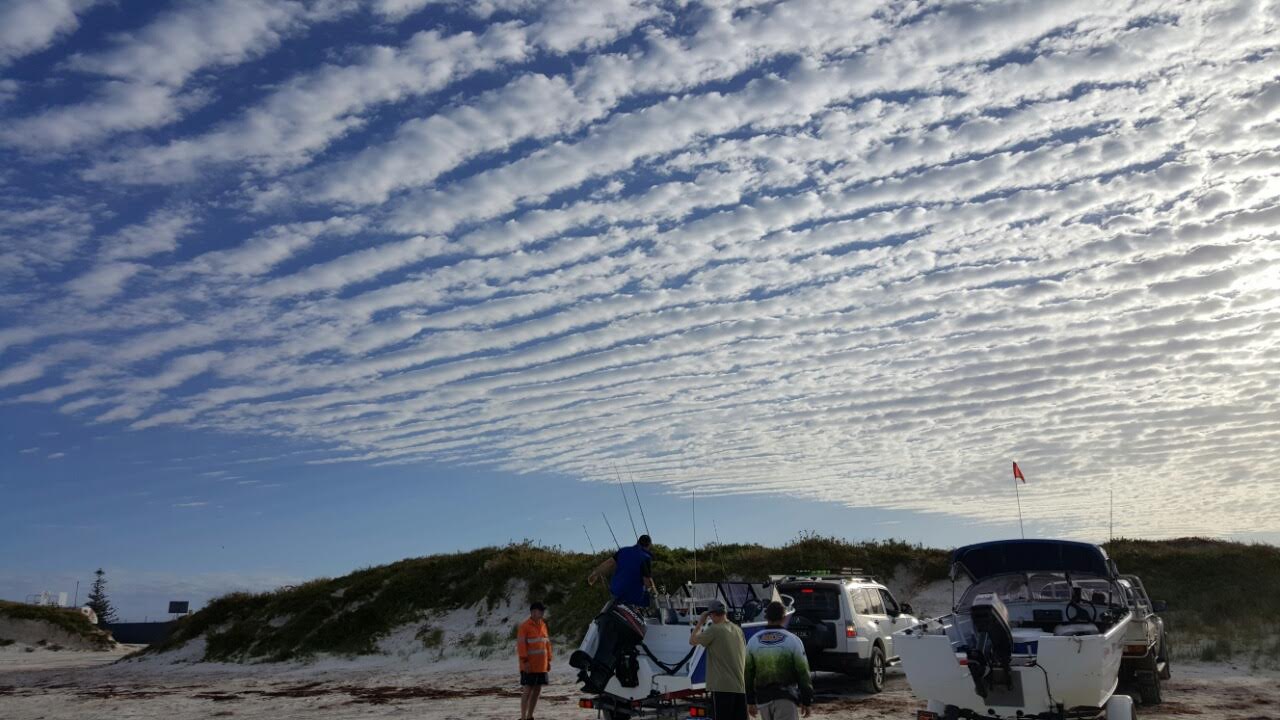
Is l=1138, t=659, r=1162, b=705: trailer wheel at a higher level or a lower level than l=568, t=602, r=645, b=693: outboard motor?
lower

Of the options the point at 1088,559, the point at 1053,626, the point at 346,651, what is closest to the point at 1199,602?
the point at 1088,559

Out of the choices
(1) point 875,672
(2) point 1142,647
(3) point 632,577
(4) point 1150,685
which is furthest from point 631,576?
(4) point 1150,685

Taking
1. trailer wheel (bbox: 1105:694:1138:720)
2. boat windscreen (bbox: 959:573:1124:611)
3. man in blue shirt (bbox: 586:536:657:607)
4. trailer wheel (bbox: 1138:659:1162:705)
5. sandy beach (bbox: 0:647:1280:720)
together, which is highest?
man in blue shirt (bbox: 586:536:657:607)

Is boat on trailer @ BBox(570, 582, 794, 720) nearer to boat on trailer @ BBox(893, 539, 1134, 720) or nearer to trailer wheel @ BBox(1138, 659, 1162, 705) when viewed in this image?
boat on trailer @ BBox(893, 539, 1134, 720)

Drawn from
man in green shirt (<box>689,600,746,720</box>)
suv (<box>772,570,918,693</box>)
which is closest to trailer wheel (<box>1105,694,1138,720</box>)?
man in green shirt (<box>689,600,746,720</box>)

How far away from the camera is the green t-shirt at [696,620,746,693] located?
9.44 m

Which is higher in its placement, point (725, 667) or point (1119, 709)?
point (725, 667)

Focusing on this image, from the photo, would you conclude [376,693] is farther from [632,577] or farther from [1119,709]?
[1119,709]

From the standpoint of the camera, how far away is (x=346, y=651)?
3322 cm

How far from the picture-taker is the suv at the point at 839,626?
1684cm

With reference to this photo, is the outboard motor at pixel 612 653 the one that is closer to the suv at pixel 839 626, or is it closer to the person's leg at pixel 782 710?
the person's leg at pixel 782 710

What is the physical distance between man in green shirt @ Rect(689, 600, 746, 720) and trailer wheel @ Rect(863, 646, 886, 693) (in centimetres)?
836

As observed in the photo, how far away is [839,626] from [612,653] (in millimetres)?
6858

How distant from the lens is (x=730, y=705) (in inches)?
373
